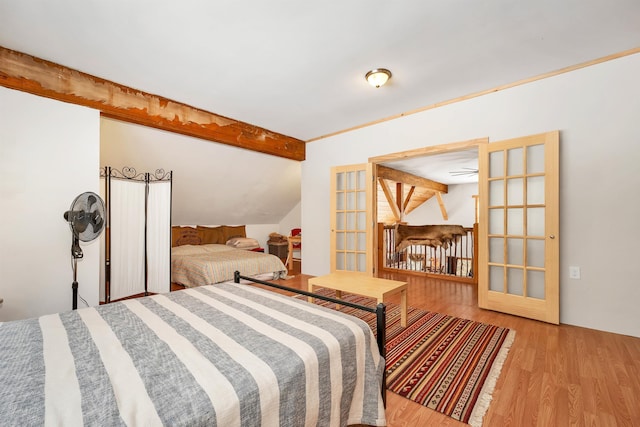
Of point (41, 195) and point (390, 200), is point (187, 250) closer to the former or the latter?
point (41, 195)

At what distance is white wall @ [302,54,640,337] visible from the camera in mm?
2492

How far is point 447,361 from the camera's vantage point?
2094 millimetres

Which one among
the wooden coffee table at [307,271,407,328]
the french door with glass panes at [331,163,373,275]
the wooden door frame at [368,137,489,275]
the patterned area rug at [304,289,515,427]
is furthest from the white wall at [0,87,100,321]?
the wooden door frame at [368,137,489,275]

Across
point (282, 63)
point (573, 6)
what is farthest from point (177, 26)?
point (573, 6)

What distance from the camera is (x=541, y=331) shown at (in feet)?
8.59

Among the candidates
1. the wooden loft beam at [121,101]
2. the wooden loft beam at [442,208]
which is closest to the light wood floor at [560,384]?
the wooden loft beam at [121,101]

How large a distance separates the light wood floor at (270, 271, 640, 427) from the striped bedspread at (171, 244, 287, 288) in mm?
3080

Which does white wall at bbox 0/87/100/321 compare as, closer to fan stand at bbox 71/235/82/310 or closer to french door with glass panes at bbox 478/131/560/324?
fan stand at bbox 71/235/82/310

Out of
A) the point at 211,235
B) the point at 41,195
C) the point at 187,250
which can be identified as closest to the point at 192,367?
the point at 41,195

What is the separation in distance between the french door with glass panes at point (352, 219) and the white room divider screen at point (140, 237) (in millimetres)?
2346

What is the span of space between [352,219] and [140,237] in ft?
9.43

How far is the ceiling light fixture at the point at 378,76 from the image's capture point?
2.68 meters

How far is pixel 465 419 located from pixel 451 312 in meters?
1.81

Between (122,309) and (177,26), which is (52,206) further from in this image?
(177,26)
